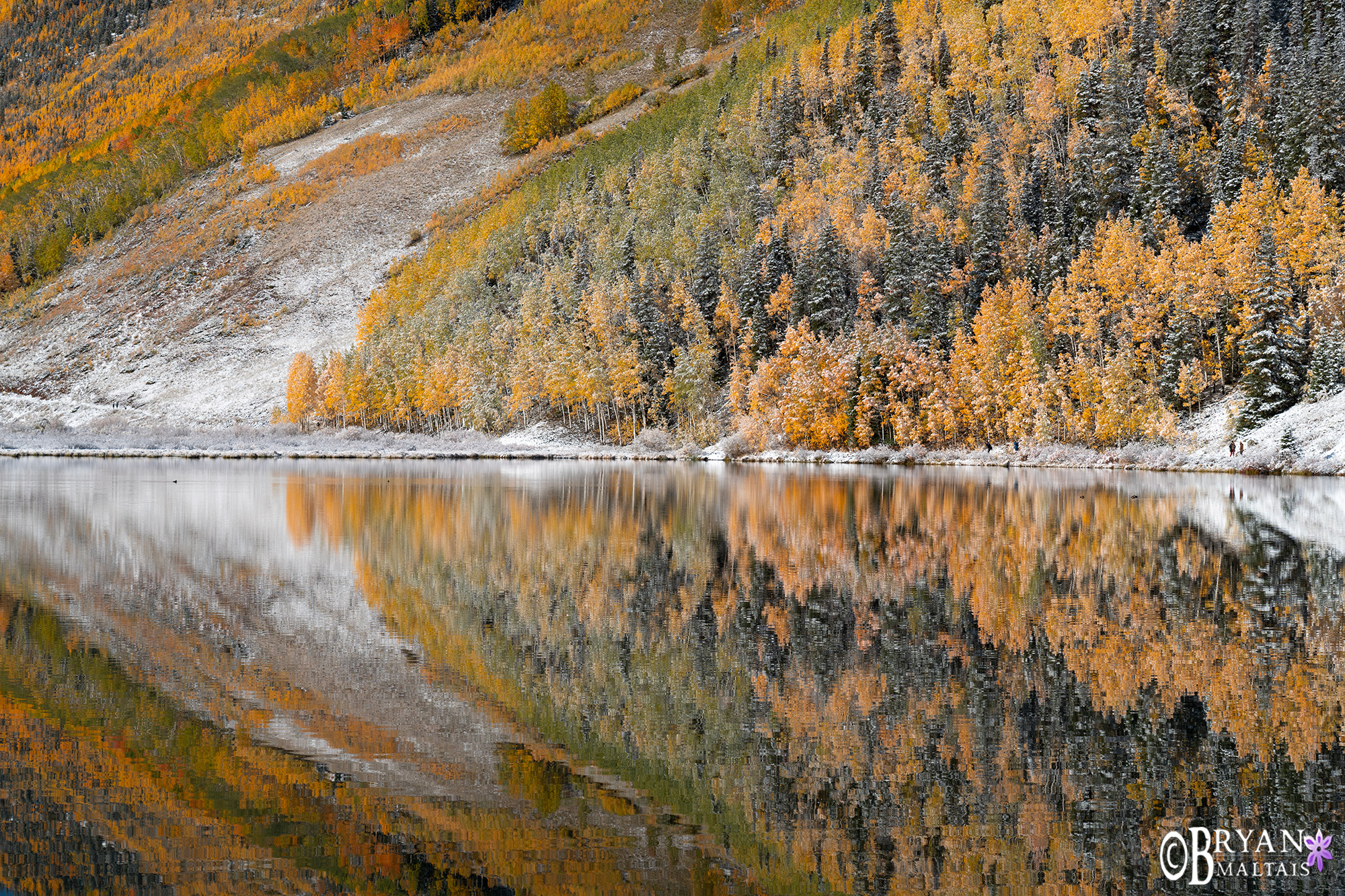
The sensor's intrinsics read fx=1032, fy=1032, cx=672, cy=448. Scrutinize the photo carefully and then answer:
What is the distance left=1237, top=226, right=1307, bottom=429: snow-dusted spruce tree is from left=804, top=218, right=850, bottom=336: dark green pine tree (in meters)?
34.4

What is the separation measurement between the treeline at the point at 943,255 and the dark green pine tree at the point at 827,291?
0.89 feet

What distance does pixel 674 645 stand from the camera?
13852 mm

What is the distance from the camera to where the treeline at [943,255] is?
6969 cm


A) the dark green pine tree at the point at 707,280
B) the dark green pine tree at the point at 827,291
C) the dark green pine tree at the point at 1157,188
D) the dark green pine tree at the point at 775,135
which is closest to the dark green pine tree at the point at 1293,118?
the dark green pine tree at the point at 1157,188

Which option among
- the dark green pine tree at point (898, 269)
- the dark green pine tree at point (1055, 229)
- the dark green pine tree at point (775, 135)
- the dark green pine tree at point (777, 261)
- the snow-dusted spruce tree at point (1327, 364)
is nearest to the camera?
the snow-dusted spruce tree at point (1327, 364)

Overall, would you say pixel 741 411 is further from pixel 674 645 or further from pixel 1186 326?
pixel 674 645

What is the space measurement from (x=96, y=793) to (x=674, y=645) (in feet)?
23.2

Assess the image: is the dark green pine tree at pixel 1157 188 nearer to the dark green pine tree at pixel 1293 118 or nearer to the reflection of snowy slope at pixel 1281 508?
the dark green pine tree at pixel 1293 118

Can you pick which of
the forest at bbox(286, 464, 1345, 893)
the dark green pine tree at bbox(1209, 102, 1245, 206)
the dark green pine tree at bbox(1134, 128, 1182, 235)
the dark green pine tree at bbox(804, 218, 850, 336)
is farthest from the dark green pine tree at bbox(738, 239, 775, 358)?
the forest at bbox(286, 464, 1345, 893)

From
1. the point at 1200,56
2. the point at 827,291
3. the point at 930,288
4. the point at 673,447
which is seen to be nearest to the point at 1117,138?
the point at 1200,56

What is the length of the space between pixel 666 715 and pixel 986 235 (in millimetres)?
80707

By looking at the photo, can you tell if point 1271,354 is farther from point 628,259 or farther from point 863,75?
point 863,75

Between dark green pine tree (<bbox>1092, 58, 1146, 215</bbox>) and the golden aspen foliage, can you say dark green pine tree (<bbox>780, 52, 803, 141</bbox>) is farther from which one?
the golden aspen foliage

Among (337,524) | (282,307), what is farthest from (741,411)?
(282,307)
